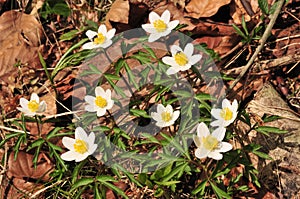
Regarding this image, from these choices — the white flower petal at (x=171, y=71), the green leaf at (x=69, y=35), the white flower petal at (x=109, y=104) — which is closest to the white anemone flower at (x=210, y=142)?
the white flower petal at (x=171, y=71)

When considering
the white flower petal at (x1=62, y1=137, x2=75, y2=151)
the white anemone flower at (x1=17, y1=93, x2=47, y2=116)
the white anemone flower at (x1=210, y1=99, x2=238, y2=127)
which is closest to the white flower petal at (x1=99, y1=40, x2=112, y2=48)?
the white anemone flower at (x1=17, y1=93, x2=47, y2=116)

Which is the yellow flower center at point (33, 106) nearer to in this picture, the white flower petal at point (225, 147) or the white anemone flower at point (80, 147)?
the white anemone flower at point (80, 147)

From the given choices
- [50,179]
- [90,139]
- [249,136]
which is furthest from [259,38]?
[50,179]

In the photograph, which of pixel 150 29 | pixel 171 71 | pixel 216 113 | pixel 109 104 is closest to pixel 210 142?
pixel 216 113

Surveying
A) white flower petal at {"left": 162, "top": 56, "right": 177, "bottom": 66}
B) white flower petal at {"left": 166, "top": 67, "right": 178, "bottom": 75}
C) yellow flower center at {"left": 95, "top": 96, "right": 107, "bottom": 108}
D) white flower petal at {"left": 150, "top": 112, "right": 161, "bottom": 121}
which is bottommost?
white flower petal at {"left": 150, "top": 112, "right": 161, "bottom": 121}

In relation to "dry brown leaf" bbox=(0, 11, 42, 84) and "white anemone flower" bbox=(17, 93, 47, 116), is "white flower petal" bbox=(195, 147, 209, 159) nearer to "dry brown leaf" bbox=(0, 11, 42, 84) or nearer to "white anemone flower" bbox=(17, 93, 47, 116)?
"white anemone flower" bbox=(17, 93, 47, 116)

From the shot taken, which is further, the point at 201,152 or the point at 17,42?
the point at 17,42

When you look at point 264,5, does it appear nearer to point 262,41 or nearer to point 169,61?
point 262,41

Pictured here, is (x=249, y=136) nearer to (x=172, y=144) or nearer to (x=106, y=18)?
(x=172, y=144)
